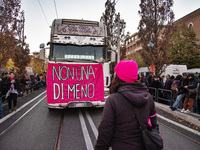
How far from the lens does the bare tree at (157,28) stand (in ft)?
47.5

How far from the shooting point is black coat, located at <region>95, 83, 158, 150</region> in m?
1.57

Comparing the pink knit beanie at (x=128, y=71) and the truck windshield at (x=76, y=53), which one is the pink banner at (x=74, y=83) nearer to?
the truck windshield at (x=76, y=53)

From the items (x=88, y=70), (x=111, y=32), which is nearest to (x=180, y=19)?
(x=111, y=32)

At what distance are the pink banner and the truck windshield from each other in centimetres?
56

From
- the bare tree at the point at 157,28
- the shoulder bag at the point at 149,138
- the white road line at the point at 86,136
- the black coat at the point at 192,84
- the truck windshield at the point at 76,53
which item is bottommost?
the white road line at the point at 86,136

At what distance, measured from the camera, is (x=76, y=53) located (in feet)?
21.6

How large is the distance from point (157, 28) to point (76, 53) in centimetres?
1055

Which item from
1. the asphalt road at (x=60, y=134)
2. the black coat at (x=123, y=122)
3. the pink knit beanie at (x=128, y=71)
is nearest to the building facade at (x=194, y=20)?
the asphalt road at (x=60, y=134)

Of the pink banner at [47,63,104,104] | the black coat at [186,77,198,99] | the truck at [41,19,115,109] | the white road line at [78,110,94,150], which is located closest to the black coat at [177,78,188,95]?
the black coat at [186,77,198,99]

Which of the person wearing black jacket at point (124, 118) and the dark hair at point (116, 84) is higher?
the dark hair at point (116, 84)

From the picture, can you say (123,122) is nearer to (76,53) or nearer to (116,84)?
(116,84)

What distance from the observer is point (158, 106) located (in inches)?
313

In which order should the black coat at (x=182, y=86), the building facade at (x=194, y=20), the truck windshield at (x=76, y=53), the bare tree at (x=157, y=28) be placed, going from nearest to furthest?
the truck windshield at (x=76, y=53) < the black coat at (x=182, y=86) < the bare tree at (x=157, y=28) < the building facade at (x=194, y=20)

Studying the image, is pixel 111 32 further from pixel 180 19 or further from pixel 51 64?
pixel 180 19
